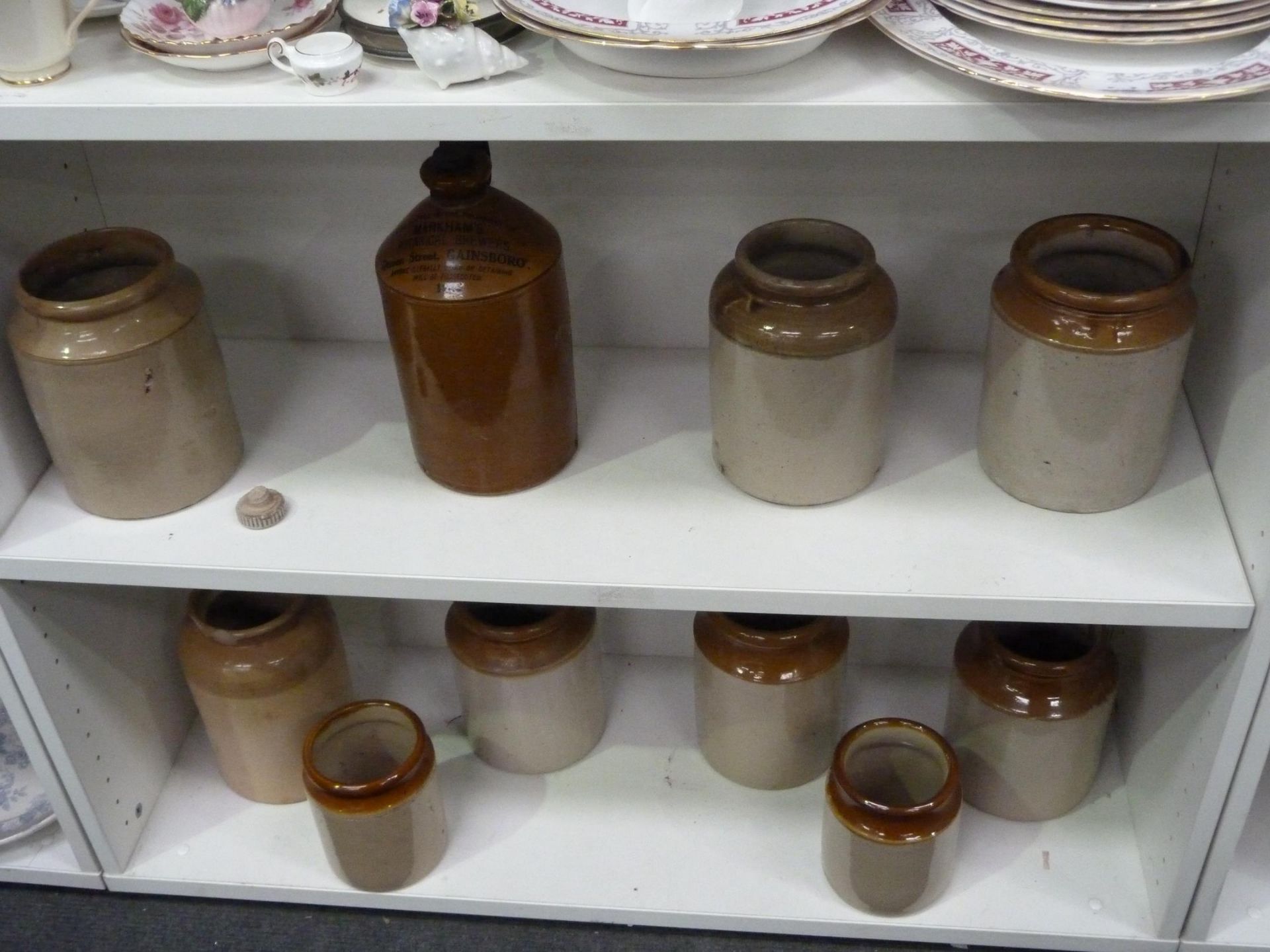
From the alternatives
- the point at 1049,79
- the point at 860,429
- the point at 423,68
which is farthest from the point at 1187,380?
the point at 423,68

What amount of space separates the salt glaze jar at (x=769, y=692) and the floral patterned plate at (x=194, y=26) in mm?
590

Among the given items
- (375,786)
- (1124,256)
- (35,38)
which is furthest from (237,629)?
(1124,256)

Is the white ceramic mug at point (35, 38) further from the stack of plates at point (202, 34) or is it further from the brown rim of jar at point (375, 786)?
the brown rim of jar at point (375, 786)

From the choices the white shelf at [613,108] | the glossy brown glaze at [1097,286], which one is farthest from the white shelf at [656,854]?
the white shelf at [613,108]

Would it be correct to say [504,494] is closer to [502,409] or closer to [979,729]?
[502,409]

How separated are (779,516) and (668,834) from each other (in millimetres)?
385

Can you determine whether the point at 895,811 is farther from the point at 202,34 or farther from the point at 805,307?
the point at 202,34

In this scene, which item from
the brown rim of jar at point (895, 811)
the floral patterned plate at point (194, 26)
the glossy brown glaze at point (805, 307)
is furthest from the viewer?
the brown rim of jar at point (895, 811)

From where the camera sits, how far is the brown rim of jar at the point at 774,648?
3.81 feet

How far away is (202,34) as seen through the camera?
0.85 meters

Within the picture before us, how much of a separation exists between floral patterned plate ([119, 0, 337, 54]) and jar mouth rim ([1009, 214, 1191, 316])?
521mm

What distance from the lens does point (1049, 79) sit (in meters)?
0.75

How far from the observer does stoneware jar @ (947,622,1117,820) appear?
3.73 ft

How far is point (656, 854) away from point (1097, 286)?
638 millimetres
